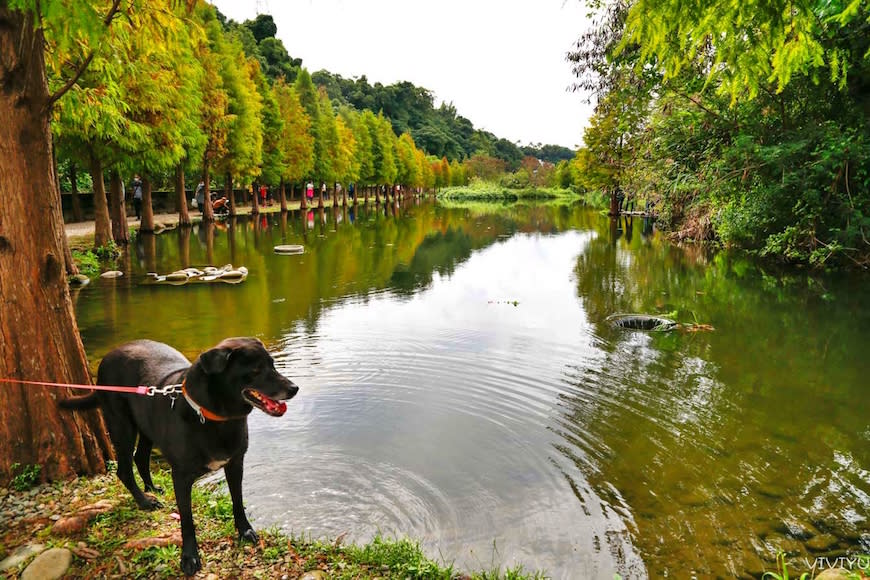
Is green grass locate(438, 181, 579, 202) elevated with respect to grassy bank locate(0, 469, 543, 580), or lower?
elevated

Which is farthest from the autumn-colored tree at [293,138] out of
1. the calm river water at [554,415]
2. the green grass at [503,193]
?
the green grass at [503,193]

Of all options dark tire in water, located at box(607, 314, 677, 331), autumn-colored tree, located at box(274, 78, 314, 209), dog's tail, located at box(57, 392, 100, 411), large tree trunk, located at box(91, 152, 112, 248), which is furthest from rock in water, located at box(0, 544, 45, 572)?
autumn-colored tree, located at box(274, 78, 314, 209)

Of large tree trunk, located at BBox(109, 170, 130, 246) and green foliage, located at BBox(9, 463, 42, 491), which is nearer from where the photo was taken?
green foliage, located at BBox(9, 463, 42, 491)

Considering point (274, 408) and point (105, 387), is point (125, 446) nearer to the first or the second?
point (105, 387)

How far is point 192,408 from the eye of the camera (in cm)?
321

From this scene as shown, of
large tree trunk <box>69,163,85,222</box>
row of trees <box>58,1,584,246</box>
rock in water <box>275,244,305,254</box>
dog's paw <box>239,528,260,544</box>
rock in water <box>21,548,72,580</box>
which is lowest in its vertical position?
dog's paw <box>239,528,260,544</box>

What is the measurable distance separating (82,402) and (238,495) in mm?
1341

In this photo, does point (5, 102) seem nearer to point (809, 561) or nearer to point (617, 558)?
point (617, 558)

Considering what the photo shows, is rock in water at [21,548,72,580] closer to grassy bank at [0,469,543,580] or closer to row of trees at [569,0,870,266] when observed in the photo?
grassy bank at [0,469,543,580]

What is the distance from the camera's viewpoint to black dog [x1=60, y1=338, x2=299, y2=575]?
10.1 ft

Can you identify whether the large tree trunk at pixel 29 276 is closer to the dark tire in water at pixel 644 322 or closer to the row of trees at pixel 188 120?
the row of trees at pixel 188 120

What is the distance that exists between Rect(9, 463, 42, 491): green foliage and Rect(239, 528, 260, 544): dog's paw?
1.55m

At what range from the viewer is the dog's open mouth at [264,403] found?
2975 mm

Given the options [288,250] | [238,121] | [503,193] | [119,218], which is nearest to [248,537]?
[288,250]
